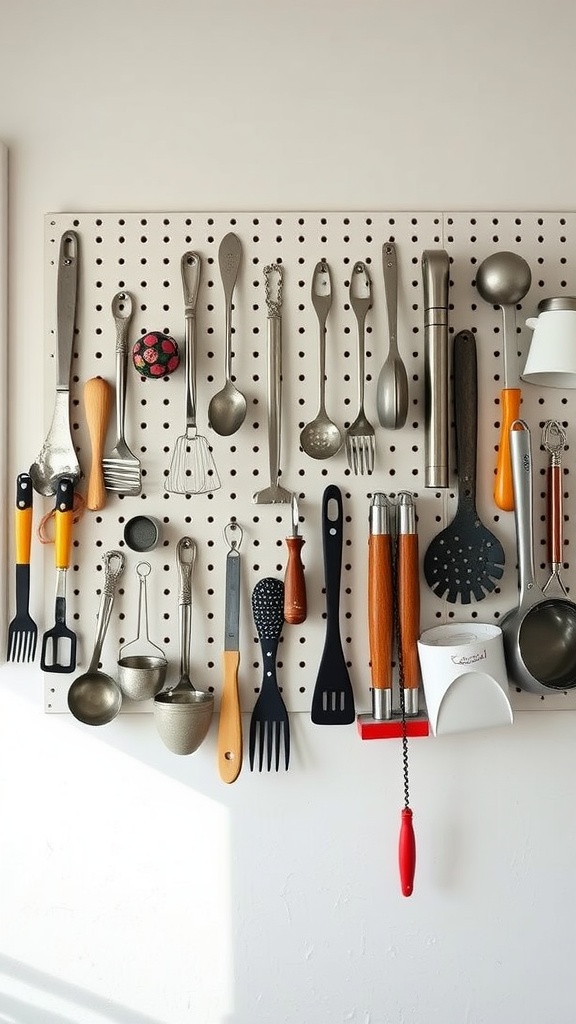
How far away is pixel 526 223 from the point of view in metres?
1.42

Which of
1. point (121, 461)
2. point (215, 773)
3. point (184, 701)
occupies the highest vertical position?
point (121, 461)

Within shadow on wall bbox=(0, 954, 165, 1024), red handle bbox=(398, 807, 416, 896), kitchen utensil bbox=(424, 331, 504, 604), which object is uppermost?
kitchen utensil bbox=(424, 331, 504, 604)

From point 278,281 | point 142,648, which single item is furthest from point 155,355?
point 142,648

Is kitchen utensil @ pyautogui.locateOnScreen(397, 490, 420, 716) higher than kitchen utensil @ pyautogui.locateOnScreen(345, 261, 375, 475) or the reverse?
the reverse

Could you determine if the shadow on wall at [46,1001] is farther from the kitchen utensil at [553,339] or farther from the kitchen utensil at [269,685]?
the kitchen utensil at [553,339]

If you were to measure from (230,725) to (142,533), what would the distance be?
0.36 meters

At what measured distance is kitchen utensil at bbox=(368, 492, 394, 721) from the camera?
1345 millimetres

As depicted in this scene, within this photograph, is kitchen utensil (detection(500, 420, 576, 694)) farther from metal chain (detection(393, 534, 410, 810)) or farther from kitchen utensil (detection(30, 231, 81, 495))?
kitchen utensil (detection(30, 231, 81, 495))

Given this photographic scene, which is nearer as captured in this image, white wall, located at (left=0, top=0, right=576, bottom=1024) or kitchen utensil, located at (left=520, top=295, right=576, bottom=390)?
kitchen utensil, located at (left=520, top=295, right=576, bottom=390)

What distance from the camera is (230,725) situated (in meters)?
1.37

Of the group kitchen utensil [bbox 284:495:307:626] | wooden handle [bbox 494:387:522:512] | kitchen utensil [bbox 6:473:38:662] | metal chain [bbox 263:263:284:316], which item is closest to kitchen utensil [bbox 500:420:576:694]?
wooden handle [bbox 494:387:522:512]

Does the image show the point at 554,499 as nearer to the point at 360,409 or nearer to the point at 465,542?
the point at 465,542

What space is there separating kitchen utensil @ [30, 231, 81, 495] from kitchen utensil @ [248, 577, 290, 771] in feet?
1.24

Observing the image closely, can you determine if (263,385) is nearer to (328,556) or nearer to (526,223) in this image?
(328,556)
